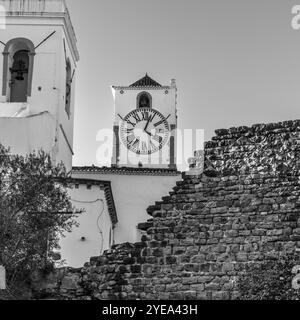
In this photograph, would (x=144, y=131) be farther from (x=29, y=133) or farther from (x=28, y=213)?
(x=28, y=213)

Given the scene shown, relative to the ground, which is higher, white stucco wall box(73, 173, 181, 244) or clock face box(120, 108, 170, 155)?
clock face box(120, 108, 170, 155)

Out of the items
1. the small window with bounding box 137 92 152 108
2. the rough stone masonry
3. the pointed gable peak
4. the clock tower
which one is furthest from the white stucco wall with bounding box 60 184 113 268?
the pointed gable peak

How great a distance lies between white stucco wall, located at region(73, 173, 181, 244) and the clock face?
7346 millimetres

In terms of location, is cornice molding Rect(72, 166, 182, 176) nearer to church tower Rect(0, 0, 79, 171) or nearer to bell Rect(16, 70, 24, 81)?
church tower Rect(0, 0, 79, 171)

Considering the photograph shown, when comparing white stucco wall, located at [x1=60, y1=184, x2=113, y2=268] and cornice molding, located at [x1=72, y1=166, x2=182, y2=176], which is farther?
cornice molding, located at [x1=72, y1=166, x2=182, y2=176]

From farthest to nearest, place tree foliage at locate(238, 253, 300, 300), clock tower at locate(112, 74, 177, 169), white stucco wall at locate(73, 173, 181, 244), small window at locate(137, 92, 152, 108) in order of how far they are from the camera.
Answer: small window at locate(137, 92, 152, 108), clock tower at locate(112, 74, 177, 169), white stucco wall at locate(73, 173, 181, 244), tree foliage at locate(238, 253, 300, 300)

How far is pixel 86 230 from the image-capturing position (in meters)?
30.5

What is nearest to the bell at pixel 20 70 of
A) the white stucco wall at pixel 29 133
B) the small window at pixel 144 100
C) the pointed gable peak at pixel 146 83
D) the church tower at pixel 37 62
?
the church tower at pixel 37 62

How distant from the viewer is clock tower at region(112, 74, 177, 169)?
49938mm

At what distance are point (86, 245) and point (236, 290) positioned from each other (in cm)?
1651

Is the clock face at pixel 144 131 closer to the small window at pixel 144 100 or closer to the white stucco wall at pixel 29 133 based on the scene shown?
the small window at pixel 144 100

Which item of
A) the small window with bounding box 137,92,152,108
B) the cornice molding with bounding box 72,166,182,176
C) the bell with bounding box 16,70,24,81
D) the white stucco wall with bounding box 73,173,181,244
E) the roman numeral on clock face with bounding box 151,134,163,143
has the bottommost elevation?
the white stucco wall with bounding box 73,173,181,244

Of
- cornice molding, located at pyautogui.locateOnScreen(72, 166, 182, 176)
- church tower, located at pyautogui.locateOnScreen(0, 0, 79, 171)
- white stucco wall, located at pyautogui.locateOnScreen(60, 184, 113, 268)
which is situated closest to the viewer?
white stucco wall, located at pyautogui.locateOnScreen(60, 184, 113, 268)
